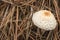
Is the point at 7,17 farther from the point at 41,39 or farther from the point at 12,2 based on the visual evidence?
the point at 41,39

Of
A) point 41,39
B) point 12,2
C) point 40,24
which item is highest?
point 12,2

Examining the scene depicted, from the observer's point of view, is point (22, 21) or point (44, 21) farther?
point (22, 21)

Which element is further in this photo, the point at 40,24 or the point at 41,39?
the point at 41,39

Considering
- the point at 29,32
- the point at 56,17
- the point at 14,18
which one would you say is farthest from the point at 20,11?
the point at 56,17

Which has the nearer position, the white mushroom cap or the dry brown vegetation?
the white mushroom cap
